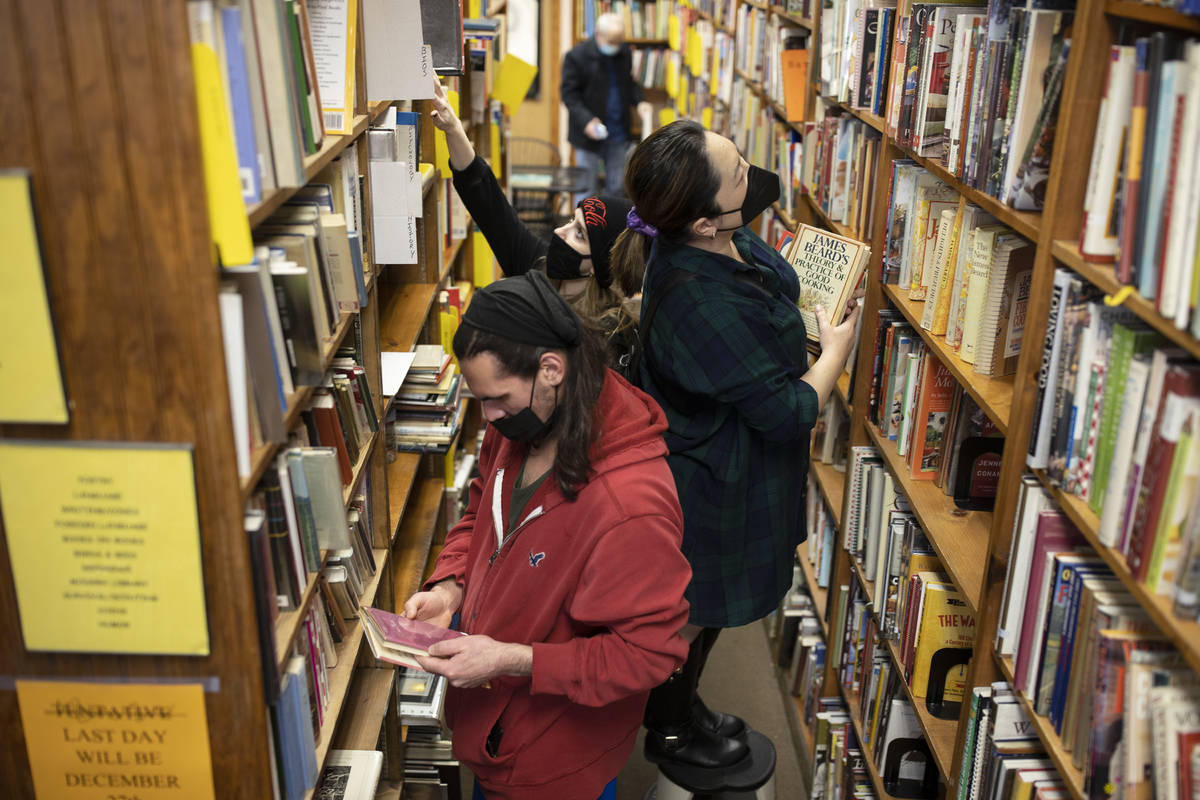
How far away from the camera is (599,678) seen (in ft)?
5.34

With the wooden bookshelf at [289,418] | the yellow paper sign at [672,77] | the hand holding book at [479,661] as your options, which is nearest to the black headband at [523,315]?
the wooden bookshelf at [289,418]

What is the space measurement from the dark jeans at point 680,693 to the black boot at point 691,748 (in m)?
0.02

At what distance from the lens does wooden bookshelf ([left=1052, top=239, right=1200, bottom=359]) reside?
3.88ft

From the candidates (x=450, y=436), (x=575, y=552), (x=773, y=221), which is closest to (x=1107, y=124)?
(x=575, y=552)

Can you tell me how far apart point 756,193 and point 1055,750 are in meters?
1.15

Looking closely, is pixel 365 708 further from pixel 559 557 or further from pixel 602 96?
pixel 602 96

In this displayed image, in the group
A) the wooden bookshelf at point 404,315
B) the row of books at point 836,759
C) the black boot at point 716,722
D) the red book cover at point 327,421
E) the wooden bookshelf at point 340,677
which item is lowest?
the row of books at point 836,759

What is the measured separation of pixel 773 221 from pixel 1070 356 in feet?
9.20

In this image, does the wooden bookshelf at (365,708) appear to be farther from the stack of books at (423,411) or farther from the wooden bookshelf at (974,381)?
the wooden bookshelf at (974,381)

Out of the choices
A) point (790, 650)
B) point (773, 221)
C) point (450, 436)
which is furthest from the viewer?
A: point (773, 221)

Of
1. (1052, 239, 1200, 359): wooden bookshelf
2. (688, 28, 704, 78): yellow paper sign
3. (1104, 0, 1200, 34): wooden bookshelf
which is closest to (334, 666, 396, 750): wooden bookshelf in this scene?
(1052, 239, 1200, 359): wooden bookshelf

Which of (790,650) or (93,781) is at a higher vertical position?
(93,781)

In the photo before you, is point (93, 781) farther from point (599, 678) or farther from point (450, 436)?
point (450, 436)

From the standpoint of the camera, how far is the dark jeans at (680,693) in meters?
2.49
